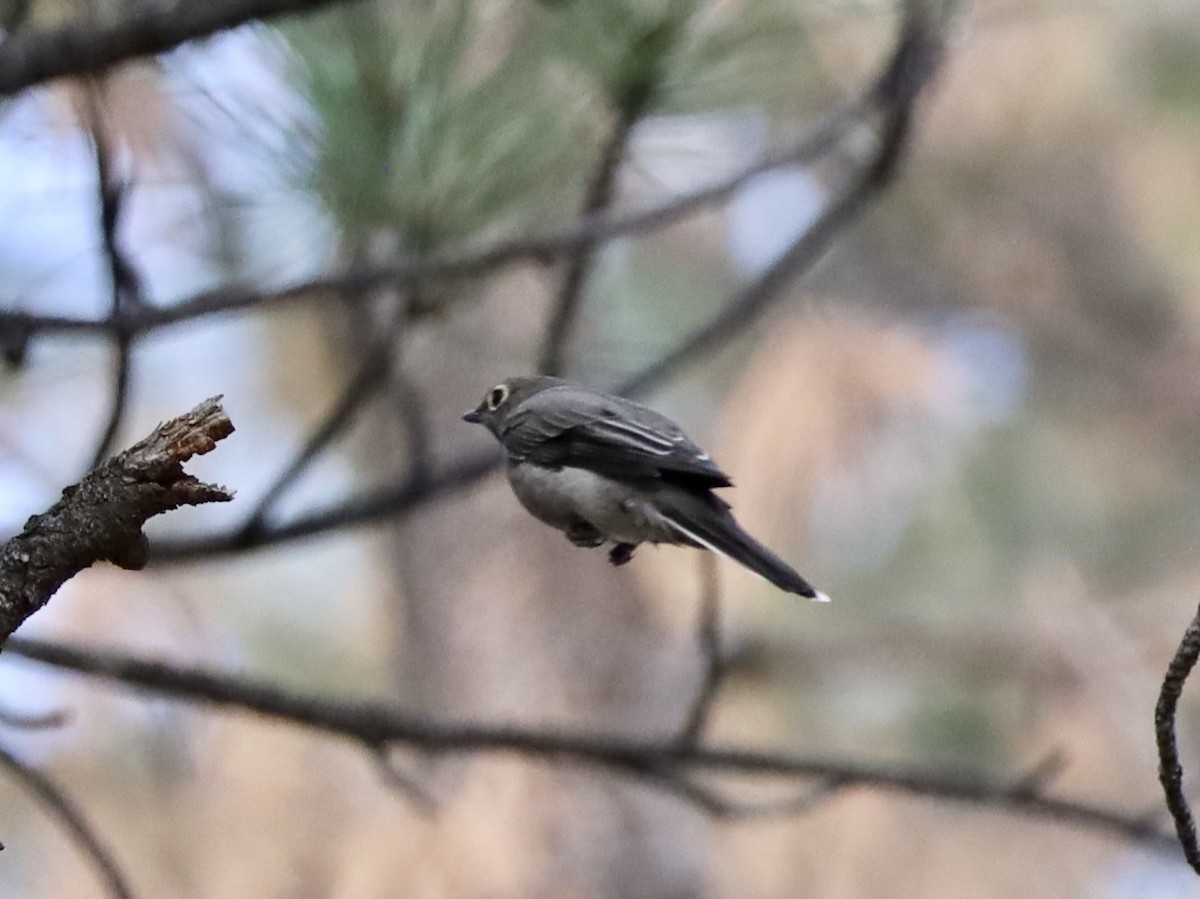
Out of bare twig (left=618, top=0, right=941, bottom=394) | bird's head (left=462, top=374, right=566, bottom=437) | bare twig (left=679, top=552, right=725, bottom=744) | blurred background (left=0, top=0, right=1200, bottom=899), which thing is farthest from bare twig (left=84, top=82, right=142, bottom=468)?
bare twig (left=618, top=0, right=941, bottom=394)

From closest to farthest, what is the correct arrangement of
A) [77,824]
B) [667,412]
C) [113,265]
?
[113,265]
[77,824]
[667,412]

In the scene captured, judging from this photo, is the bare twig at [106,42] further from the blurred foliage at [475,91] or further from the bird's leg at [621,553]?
the bird's leg at [621,553]

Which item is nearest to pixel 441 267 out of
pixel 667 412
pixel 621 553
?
pixel 621 553

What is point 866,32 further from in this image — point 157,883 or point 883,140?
point 157,883

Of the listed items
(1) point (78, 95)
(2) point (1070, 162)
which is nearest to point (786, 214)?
(2) point (1070, 162)

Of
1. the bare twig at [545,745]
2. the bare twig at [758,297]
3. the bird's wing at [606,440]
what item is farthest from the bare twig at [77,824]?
the bird's wing at [606,440]

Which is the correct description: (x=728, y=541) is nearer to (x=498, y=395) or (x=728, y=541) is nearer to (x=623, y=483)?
(x=623, y=483)
